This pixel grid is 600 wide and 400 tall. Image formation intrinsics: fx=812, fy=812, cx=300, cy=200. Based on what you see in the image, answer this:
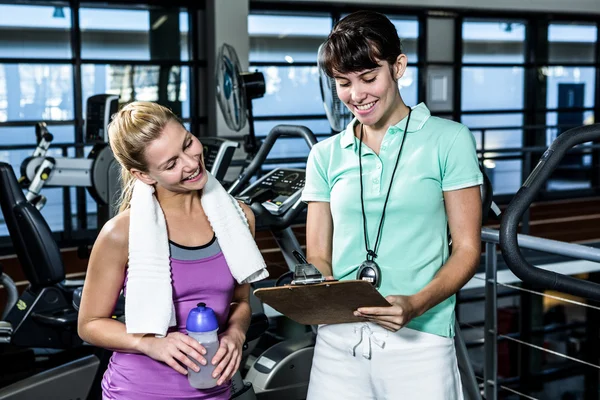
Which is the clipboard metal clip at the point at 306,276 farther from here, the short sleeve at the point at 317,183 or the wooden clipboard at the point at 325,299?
the short sleeve at the point at 317,183

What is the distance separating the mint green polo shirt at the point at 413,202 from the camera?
4.68 feet

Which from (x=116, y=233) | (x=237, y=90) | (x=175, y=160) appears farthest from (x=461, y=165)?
(x=237, y=90)

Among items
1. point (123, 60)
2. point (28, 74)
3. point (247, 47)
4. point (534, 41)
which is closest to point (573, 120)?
point (534, 41)

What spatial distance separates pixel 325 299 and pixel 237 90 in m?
2.70

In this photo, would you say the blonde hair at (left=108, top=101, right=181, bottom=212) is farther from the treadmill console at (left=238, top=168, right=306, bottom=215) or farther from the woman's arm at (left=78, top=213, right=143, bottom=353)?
the treadmill console at (left=238, top=168, right=306, bottom=215)

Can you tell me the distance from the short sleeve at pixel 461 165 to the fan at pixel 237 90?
2537 millimetres

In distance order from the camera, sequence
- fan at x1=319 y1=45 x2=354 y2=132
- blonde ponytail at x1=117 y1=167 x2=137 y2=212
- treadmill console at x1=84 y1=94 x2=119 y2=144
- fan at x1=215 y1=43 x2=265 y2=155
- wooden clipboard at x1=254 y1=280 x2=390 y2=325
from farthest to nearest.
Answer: treadmill console at x1=84 y1=94 x2=119 y2=144 < fan at x1=215 y1=43 x2=265 y2=155 < fan at x1=319 y1=45 x2=354 y2=132 < blonde ponytail at x1=117 y1=167 x2=137 y2=212 < wooden clipboard at x1=254 y1=280 x2=390 y2=325

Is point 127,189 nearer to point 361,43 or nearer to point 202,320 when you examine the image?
point 202,320

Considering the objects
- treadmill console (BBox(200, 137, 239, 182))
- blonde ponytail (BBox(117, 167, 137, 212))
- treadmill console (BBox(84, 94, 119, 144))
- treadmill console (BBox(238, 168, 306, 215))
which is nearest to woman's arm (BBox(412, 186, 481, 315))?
blonde ponytail (BBox(117, 167, 137, 212))

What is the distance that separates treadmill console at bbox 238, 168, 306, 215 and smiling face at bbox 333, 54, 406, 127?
1141 millimetres

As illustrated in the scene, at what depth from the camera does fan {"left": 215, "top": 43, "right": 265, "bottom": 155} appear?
3.90m

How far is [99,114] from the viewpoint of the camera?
14.3 ft

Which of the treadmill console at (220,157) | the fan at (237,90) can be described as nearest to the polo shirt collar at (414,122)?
the treadmill console at (220,157)

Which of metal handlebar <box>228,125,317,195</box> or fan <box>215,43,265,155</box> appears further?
fan <box>215,43,265,155</box>
